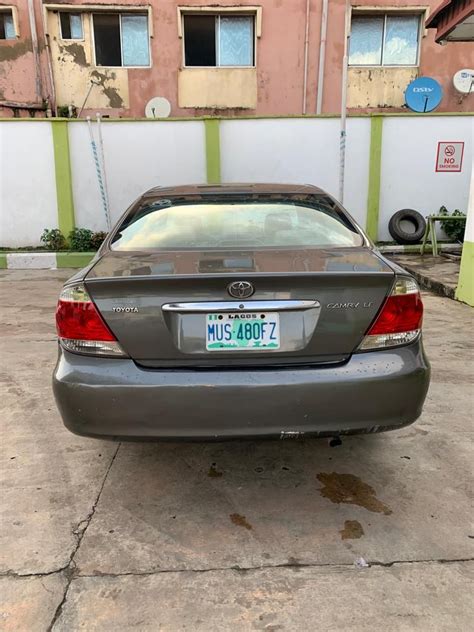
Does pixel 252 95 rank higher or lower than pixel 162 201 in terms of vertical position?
higher

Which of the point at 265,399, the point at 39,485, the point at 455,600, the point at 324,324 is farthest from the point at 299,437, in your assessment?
the point at 39,485

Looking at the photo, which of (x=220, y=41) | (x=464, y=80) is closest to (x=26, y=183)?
(x=220, y=41)

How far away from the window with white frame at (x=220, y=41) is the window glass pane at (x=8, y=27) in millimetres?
4144

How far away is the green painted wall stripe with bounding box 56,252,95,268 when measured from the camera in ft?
30.1

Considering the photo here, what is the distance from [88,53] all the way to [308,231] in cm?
1181

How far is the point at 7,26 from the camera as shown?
40.9 ft

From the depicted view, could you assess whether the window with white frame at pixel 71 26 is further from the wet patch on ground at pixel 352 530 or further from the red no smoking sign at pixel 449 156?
the wet patch on ground at pixel 352 530

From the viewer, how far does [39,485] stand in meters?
2.63

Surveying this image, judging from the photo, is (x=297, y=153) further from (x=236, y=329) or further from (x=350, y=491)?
(x=236, y=329)

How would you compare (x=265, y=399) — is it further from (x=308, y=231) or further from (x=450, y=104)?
(x=450, y=104)

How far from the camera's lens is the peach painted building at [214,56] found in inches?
478

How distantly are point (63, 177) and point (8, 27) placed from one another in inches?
228

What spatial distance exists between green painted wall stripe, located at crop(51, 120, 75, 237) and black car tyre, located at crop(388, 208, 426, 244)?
601 cm

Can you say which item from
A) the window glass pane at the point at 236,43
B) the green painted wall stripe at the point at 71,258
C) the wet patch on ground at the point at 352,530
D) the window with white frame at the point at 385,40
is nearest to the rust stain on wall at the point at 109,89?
the window glass pane at the point at 236,43
